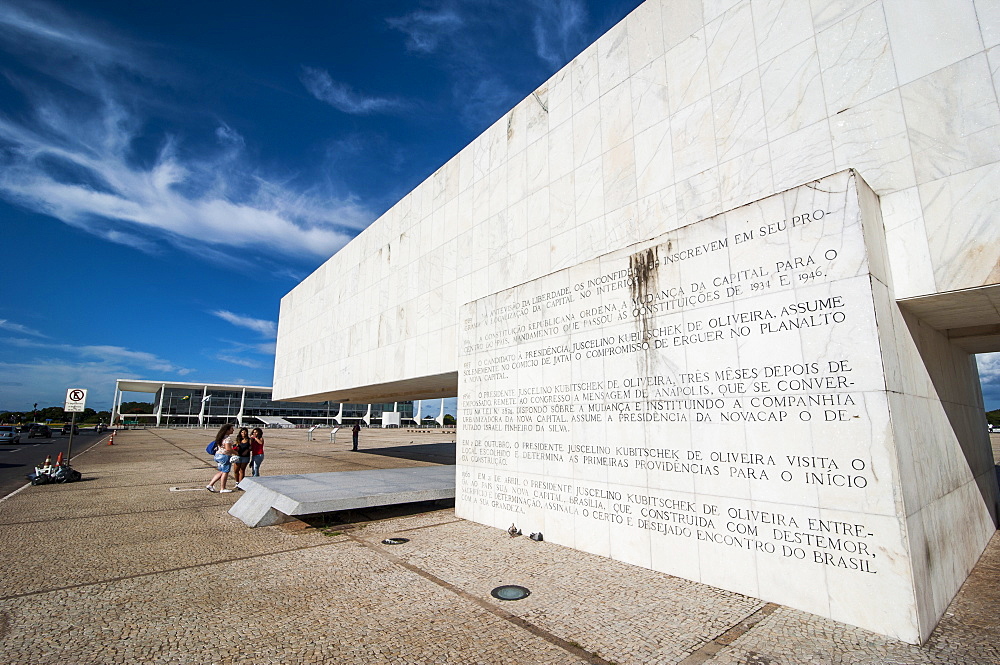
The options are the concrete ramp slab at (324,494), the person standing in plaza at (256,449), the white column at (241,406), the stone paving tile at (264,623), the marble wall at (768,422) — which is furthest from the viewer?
the white column at (241,406)

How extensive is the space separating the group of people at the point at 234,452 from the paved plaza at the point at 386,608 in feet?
15.4

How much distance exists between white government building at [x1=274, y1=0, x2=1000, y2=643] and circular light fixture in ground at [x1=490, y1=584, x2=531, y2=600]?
6.41ft

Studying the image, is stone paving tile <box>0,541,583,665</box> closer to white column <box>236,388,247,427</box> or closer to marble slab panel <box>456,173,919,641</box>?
marble slab panel <box>456,173,919,641</box>

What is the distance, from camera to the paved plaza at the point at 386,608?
4223mm

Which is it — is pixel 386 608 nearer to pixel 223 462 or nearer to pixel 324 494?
pixel 324 494

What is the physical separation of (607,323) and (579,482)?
107 inches

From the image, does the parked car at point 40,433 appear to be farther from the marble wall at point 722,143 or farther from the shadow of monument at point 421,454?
the marble wall at point 722,143

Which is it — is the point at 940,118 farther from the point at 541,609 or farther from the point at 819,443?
the point at 541,609

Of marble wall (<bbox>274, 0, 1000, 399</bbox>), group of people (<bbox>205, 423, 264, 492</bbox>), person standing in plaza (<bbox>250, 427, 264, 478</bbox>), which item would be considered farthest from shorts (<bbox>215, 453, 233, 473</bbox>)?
marble wall (<bbox>274, 0, 1000, 399</bbox>)

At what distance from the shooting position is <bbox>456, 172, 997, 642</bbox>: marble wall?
4.92 m

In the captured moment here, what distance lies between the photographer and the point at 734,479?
5.85 m

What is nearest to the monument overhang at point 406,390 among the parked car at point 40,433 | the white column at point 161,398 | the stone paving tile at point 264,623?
the stone paving tile at point 264,623

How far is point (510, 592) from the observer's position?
18.7 feet

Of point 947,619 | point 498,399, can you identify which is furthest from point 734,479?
point 498,399
